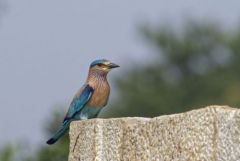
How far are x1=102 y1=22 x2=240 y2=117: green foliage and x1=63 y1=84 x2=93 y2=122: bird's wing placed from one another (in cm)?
3955

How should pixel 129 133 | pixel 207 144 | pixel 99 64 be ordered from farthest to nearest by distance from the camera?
pixel 99 64, pixel 129 133, pixel 207 144

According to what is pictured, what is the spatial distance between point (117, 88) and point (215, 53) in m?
4.55

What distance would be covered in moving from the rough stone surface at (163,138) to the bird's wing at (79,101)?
5.76 ft

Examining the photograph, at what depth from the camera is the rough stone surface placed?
707 cm

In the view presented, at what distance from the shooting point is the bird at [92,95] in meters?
10.2

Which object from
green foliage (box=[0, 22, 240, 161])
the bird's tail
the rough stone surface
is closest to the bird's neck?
the bird's tail

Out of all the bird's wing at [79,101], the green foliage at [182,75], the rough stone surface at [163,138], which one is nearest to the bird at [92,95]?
the bird's wing at [79,101]

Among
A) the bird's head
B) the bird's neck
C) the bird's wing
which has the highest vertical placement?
the bird's head

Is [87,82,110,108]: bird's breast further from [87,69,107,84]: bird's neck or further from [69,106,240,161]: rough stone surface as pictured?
[69,106,240,161]: rough stone surface

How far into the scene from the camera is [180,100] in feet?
169

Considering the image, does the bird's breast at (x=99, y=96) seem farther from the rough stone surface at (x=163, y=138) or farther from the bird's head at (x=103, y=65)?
the rough stone surface at (x=163, y=138)

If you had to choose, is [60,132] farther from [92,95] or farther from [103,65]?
[103,65]

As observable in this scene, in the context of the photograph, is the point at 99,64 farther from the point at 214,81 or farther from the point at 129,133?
the point at 214,81

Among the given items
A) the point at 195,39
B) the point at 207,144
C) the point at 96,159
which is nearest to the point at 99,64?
the point at 96,159
